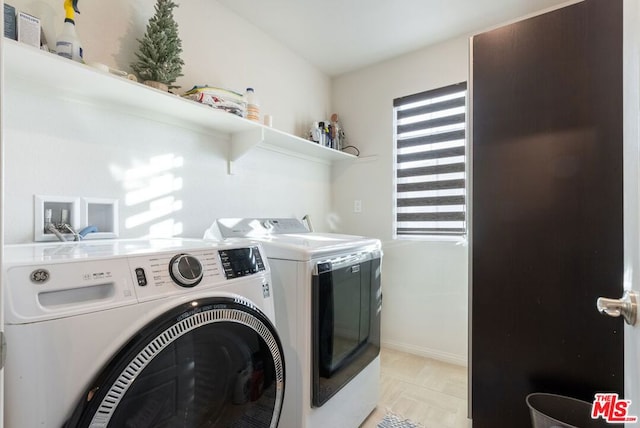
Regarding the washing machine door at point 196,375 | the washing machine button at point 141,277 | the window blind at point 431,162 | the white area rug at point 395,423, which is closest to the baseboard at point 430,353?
the white area rug at point 395,423

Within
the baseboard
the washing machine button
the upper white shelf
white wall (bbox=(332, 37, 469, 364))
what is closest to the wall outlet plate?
the upper white shelf

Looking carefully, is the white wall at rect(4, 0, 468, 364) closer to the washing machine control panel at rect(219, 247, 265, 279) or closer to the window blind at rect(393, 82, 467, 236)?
the window blind at rect(393, 82, 467, 236)


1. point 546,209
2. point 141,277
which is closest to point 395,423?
point 546,209

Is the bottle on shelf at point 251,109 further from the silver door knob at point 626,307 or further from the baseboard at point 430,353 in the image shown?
the baseboard at point 430,353

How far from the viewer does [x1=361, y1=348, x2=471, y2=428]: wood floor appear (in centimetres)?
165

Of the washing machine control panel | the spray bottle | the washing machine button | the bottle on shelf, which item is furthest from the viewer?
the bottle on shelf

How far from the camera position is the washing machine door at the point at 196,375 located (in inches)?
24.2

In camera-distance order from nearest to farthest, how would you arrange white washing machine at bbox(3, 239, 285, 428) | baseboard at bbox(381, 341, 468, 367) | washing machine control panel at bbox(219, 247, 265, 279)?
white washing machine at bbox(3, 239, 285, 428) < washing machine control panel at bbox(219, 247, 265, 279) < baseboard at bbox(381, 341, 468, 367)

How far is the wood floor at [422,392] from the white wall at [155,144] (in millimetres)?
1359

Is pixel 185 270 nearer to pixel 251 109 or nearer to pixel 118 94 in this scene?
pixel 118 94

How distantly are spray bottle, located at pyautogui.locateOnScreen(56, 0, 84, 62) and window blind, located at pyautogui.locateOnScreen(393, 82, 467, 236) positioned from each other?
2.04 meters

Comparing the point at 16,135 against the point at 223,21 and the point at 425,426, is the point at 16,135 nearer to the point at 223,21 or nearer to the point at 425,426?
the point at 223,21

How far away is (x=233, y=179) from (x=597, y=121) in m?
1.74

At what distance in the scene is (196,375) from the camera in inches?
30.0
